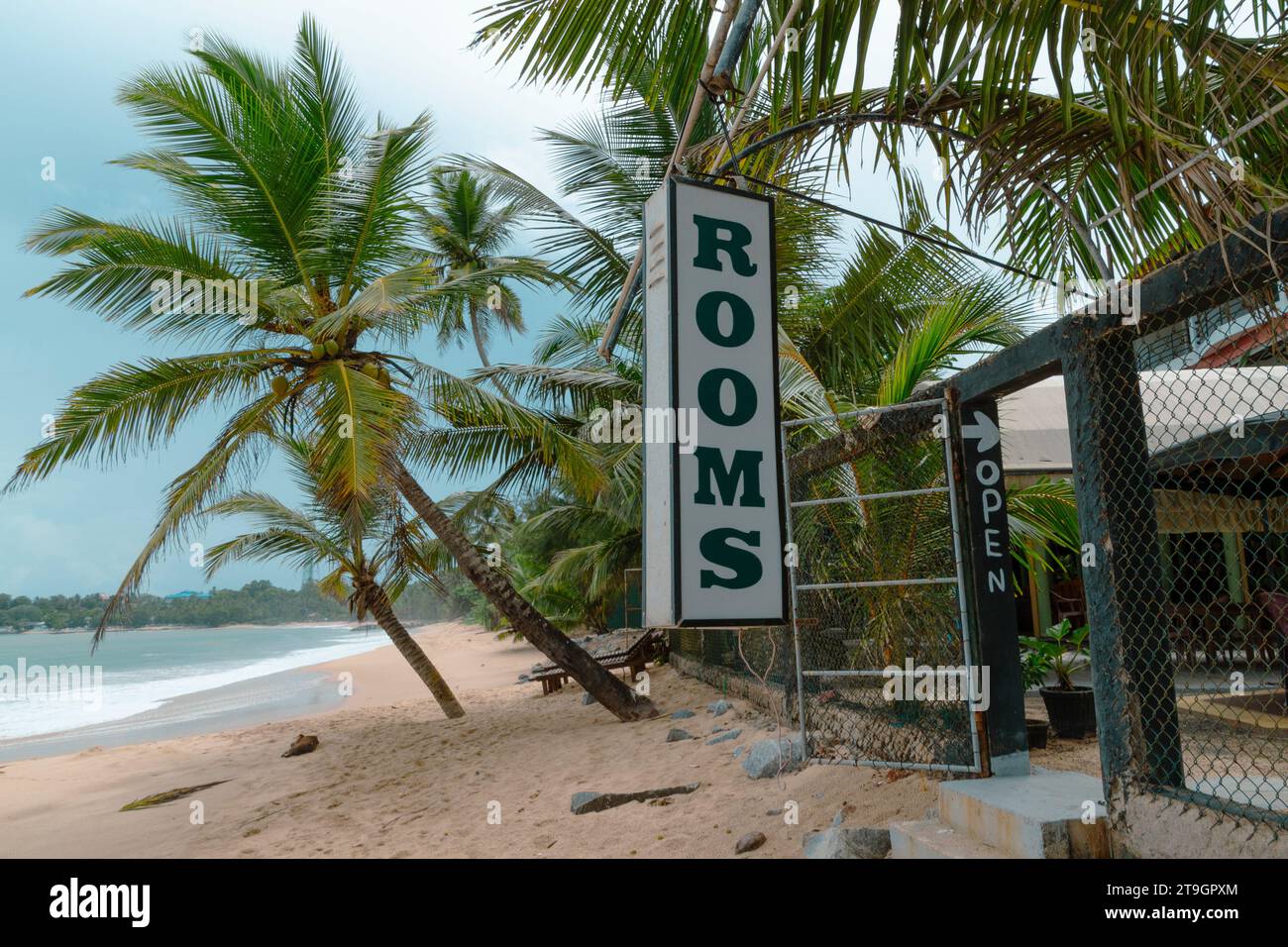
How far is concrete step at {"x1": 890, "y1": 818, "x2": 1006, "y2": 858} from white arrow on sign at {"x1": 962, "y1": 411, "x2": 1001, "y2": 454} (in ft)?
6.37

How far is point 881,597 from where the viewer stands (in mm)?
5711

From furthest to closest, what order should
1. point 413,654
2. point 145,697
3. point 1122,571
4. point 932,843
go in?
1. point 145,697
2. point 413,654
3. point 932,843
4. point 1122,571

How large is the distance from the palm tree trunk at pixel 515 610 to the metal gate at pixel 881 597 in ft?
14.9

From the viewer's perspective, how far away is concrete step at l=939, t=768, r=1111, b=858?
10.7ft

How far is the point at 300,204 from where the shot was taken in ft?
33.0

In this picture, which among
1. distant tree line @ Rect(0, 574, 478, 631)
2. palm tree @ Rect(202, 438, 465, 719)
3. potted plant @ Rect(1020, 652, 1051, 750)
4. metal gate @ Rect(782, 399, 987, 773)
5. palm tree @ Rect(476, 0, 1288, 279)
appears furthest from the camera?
distant tree line @ Rect(0, 574, 478, 631)

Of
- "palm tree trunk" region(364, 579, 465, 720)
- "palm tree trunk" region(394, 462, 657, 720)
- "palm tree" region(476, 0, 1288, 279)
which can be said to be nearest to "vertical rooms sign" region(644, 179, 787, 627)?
"palm tree" region(476, 0, 1288, 279)

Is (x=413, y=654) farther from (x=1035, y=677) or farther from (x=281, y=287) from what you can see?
(x=1035, y=677)

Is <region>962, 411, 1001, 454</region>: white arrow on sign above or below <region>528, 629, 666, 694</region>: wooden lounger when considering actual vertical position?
above

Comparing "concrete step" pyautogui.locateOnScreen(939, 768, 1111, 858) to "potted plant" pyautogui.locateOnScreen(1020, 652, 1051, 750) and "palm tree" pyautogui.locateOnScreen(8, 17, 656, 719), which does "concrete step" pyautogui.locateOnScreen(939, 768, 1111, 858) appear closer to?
"potted plant" pyautogui.locateOnScreen(1020, 652, 1051, 750)

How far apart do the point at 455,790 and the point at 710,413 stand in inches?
237

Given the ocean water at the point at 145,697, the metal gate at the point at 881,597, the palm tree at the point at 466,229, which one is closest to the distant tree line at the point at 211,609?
the ocean water at the point at 145,697

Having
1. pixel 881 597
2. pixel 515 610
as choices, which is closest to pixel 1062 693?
pixel 881 597

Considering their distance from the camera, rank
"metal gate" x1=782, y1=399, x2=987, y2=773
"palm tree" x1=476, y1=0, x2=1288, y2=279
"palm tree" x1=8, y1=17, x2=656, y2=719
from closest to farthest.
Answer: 1. "palm tree" x1=476, y1=0, x2=1288, y2=279
2. "metal gate" x1=782, y1=399, x2=987, y2=773
3. "palm tree" x1=8, y1=17, x2=656, y2=719
